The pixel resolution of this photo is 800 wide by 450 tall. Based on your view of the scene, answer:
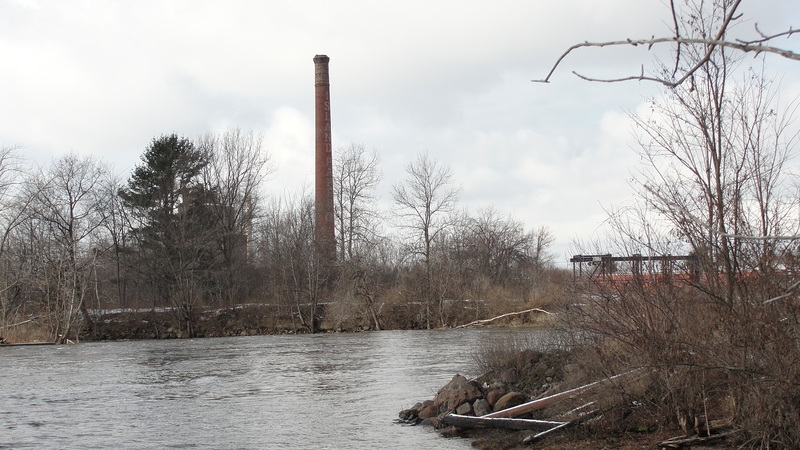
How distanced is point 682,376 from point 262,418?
8.26m

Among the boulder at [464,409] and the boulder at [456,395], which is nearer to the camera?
the boulder at [464,409]

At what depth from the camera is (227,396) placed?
58.0 feet

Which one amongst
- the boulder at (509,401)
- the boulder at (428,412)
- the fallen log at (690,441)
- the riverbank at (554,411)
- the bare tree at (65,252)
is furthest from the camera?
the bare tree at (65,252)

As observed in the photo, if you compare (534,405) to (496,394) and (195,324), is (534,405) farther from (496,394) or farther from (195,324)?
(195,324)

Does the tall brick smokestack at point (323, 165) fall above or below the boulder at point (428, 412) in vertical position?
above

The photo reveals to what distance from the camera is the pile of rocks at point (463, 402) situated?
42.0ft

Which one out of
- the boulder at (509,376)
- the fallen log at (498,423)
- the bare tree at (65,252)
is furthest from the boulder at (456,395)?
the bare tree at (65,252)

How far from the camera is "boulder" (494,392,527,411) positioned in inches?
499

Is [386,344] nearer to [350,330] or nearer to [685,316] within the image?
[350,330]

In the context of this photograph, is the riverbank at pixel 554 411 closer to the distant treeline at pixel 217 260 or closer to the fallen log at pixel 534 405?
the fallen log at pixel 534 405

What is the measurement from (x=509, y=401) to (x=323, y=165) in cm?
4021

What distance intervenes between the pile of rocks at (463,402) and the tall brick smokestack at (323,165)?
37018mm

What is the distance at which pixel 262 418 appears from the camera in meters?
14.5

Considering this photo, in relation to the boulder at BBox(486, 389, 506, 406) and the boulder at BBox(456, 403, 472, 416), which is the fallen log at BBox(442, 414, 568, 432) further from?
the boulder at BBox(486, 389, 506, 406)
